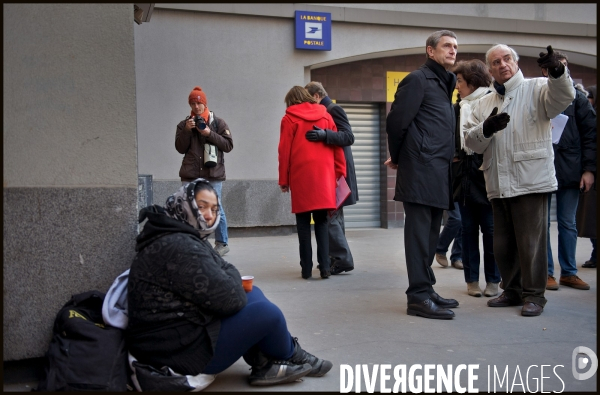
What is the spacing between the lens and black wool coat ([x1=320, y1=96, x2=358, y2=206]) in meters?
6.34

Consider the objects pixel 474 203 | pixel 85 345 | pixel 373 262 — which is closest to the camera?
pixel 85 345

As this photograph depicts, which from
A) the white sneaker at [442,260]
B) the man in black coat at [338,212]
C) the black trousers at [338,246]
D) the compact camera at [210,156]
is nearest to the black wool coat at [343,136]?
the man in black coat at [338,212]

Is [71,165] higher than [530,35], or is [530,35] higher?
[530,35]

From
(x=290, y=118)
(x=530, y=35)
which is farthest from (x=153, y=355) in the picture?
(x=530, y=35)

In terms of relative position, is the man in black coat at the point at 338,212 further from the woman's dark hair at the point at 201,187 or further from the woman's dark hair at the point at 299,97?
the woman's dark hair at the point at 201,187

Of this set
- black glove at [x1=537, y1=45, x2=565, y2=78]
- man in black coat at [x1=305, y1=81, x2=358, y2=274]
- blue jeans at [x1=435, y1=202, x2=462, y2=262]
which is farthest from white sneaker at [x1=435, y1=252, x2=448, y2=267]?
black glove at [x1=537, y1=45, x2=565, y2=78]

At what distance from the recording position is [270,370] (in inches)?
131

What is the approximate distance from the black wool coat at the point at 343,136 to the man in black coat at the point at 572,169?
2007 millimetres

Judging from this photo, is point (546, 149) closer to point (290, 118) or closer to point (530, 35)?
point (290, 118)

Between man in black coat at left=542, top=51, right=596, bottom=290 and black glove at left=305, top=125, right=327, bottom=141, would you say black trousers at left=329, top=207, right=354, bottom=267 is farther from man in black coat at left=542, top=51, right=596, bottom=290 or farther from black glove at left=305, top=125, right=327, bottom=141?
man in black coat at left=542, top=51, right=596, bottom=290

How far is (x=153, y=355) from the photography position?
123 inches

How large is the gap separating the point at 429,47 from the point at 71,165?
2879mm

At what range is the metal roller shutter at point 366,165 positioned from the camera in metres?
11.9

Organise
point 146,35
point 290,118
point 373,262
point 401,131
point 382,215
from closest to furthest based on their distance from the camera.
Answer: point 401,131 → point 290,118 → point 373,262 → point 146,35 → point 382,215
